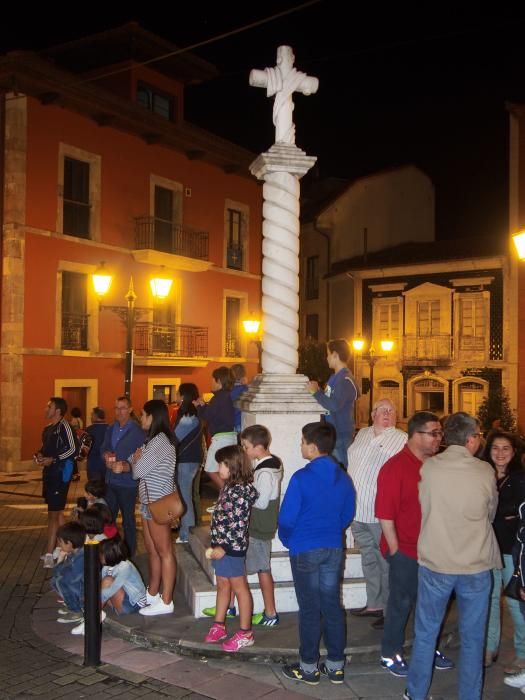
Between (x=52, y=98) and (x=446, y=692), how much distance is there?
58.7ft

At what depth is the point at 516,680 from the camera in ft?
16.8

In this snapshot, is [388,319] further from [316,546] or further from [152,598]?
[316,546]

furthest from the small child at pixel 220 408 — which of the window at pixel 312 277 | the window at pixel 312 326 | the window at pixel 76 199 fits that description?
the window at pixel 312 277

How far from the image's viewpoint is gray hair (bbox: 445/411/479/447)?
4574 millimetres

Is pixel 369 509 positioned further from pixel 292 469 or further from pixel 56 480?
pixel 56 480

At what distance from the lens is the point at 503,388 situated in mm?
27453

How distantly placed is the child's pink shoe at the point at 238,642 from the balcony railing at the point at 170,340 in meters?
17.0

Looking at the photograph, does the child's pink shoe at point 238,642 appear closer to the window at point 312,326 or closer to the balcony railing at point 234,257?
the balcony railing at point 234,257

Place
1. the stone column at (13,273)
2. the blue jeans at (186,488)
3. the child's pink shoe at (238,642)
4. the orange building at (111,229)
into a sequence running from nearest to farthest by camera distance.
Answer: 1. the child's pink shoe at (238,642)
2. the blue jeans at (186,488)
3. the stone column at (13,273)
4. the orange building at (111,229)

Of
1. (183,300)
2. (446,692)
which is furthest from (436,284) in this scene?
(446,692)

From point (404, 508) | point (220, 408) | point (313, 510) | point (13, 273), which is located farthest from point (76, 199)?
point (404, 508)

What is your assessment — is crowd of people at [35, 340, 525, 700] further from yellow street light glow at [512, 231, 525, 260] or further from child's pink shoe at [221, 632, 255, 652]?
yellow street light glow at [512, 231, 525, 260]

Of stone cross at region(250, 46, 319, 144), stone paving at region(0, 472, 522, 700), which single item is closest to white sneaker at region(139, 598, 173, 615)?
stone paving at region(0, 472, 522, 700)

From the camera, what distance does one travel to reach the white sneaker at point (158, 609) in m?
6.37
